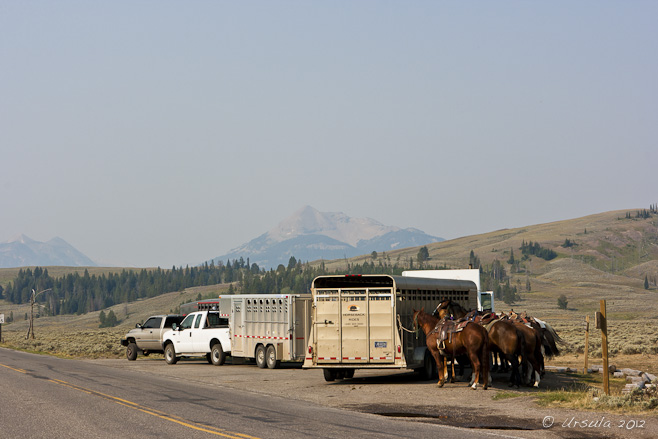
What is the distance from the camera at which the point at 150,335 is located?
3662cm

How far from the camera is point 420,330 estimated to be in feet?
78.7

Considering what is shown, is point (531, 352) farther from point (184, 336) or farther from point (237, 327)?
point (184, 336)

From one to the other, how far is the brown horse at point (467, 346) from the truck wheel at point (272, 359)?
905 centimetres

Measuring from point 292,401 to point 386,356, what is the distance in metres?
3.93

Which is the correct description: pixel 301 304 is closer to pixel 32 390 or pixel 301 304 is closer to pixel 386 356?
pixel 386 356

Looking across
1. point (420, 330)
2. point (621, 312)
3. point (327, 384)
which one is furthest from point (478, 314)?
point (621, 312)

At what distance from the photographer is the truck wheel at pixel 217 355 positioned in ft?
107

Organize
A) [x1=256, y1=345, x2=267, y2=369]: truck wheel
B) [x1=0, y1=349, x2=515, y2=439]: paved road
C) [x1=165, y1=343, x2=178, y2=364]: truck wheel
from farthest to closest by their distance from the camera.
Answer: [x1=165, y1=343, x2=178, y2=364]: truck wheel → [x1=256, y1=345, x2=267, y2=369]: truck wheel → [x1=0, y1=349, x2=515, y2=439]: paved road

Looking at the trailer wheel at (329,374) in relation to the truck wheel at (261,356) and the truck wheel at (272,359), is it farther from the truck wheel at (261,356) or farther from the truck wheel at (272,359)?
the truck wheel at (261,356)

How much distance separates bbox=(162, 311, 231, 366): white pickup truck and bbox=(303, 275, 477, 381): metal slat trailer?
9659 mm

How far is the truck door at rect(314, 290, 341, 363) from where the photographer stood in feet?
75.0

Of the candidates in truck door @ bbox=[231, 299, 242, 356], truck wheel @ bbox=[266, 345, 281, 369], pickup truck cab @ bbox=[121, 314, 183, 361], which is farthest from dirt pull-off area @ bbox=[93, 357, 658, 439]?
pickup truck cab @ bbox=[121, 314, 183, 361]

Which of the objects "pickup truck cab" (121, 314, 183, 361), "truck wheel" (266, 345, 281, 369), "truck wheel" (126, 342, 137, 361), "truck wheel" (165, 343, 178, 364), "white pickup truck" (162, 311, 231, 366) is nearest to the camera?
"truck wheel" (266, 345, 281, 369)

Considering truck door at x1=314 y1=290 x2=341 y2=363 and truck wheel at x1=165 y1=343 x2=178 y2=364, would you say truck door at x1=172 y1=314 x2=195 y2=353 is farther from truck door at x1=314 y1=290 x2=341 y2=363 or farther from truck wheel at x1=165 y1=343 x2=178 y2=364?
truck door at x1=314 y1=290 x2=341 y2=363
